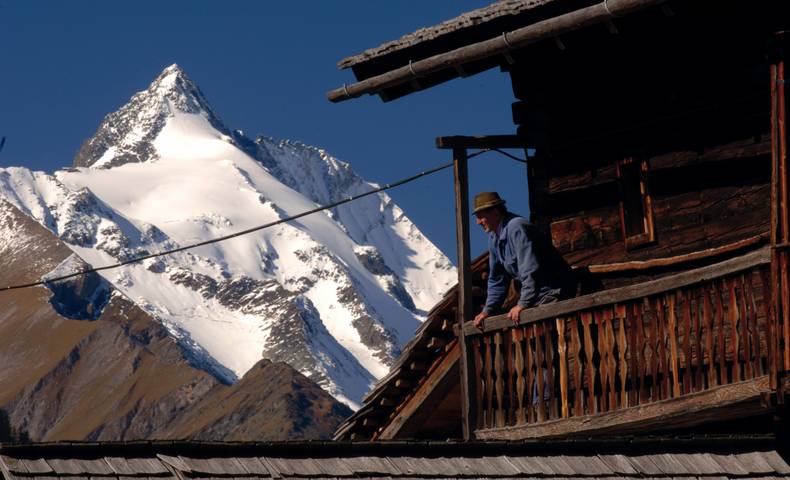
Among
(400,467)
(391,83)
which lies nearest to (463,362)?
(391,83)

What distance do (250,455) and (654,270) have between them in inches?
180

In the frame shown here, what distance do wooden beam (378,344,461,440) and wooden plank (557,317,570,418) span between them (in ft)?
10.6

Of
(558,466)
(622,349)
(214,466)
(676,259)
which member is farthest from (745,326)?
(214,466)

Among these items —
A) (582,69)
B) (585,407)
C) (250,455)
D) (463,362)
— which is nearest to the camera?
(250,455)

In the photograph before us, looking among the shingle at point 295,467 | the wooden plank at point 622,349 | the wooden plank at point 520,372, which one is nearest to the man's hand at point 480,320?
the wooden plank at point 520,372

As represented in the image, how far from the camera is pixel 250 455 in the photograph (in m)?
10.6

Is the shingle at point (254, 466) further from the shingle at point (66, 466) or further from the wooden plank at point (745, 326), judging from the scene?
the wooden plank at point (745, 326)

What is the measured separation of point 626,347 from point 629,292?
42cm

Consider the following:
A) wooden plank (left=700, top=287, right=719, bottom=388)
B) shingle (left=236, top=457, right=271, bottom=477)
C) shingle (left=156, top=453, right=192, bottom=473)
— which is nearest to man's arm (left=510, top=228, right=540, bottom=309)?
wooden plank (left=700, top=287, right=719, bottom=388)

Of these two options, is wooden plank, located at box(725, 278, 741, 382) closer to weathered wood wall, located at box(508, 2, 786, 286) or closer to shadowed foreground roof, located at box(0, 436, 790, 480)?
shadowed foreground roof, located at box(0, 436, 790, 480)

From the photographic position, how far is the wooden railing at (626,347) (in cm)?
1189

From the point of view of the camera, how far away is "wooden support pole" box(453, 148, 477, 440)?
551 inches

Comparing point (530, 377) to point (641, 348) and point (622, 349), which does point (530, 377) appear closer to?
point (622, 349)

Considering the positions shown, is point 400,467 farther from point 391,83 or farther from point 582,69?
point 582,69
